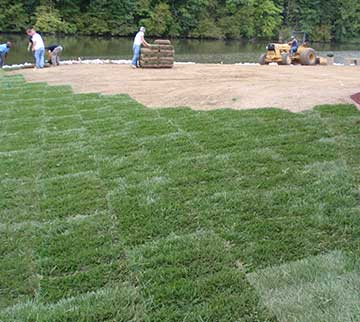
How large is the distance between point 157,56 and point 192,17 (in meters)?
34.2

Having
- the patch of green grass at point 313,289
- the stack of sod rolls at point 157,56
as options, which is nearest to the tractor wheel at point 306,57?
the stack of sod rolls at point 157,56

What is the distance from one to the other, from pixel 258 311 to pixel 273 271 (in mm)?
419

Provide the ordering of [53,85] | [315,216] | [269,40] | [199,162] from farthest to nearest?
[269,40] → [53,85] → [199,162] → [315,216]

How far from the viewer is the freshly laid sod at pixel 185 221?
2.79 meters

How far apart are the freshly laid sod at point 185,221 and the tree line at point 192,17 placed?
36.5 m

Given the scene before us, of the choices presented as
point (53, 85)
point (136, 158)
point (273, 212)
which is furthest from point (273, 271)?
point (53, 85)

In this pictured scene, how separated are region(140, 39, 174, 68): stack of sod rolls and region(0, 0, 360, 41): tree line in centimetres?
2550

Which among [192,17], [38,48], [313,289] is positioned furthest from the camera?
[192,17]

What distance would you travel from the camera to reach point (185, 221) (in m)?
3.81

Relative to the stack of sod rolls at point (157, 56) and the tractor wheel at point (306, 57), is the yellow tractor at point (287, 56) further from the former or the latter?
the stack of sod rolls at point (157, 56)

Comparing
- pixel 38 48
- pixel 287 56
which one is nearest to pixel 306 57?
pixel 287 56

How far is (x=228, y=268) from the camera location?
3.10 metres

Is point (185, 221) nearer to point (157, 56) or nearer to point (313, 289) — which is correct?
point (313, 289)

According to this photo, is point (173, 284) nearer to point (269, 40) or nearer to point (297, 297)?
point (297, 297)
